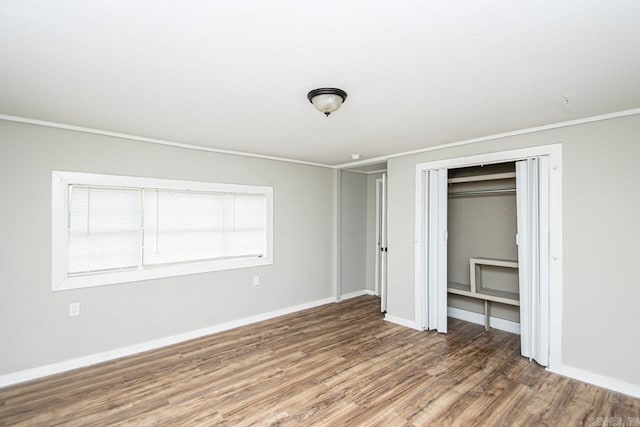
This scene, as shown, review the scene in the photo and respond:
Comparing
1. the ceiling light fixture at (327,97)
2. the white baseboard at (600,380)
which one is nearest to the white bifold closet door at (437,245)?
the white baseboard at (600,380)

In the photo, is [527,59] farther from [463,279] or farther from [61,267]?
[61,267]

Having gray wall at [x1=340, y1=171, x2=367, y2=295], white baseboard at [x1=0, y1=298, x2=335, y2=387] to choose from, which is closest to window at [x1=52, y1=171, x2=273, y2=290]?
white baseboard at [x1=0, y1=298, x2=335, y2=387]

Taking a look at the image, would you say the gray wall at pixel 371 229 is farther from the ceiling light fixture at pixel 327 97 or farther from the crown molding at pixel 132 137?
the ceiling light fixture at pixel 327 97

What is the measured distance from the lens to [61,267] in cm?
308

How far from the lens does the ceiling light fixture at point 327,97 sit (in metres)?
2.16

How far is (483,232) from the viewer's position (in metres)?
4.47

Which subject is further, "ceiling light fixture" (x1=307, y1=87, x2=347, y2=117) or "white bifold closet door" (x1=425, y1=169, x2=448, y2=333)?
"white bifold closet door" (x1=425, y1=169, x2=448, y2=333)

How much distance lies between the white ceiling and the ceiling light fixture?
59 mm

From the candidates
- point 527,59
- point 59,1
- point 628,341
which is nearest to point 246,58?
point 59,1

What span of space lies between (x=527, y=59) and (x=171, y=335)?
13.9 ft

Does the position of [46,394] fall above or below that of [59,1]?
below

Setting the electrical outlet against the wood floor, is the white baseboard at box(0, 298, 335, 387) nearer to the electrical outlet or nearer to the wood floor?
the wood floor

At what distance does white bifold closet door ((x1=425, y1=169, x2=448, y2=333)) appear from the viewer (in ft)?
13.1

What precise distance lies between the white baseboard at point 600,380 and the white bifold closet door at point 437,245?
49.4 inches
